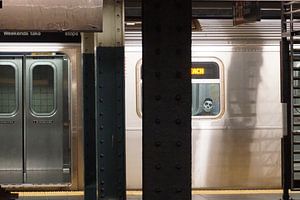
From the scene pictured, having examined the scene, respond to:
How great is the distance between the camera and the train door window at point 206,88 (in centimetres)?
904

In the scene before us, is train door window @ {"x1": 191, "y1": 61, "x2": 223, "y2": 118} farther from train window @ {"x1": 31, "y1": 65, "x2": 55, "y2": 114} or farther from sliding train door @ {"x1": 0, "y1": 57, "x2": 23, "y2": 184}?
sliding train door @ {"x1": 0, "y1": 57, "x2": 23, "y2": 184}

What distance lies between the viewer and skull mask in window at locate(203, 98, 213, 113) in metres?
9.09

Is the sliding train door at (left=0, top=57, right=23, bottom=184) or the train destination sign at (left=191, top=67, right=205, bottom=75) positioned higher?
the train destination sign at (left=191, top=67, right=205, bottom=75)

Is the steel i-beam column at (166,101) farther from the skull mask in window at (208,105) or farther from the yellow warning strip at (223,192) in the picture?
the skull mask in window at (208,105)

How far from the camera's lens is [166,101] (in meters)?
2.44

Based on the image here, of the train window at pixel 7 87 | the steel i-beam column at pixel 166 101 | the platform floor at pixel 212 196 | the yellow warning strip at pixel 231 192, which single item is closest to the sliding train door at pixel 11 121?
the train window at pixel 7 87

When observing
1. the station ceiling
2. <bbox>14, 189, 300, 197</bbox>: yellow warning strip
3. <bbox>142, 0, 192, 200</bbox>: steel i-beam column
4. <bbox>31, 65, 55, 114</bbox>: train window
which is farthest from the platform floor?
<bbox>142, 0, 192, 200</bbox>: steel i-beam column

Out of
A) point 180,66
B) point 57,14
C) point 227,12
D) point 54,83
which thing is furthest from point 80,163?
point 180,66

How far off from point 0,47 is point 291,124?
432cm

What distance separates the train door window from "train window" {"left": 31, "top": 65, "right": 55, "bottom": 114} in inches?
81.4

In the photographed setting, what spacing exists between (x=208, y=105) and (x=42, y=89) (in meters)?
2.42

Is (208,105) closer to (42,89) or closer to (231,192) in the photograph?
(231,192)

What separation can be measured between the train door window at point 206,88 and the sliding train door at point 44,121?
6.33ft

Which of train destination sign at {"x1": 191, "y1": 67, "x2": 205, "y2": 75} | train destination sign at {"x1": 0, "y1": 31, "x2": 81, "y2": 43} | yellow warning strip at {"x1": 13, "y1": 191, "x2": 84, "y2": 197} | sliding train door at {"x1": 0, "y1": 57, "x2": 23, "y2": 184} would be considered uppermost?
train destination sign at {"x1": 0, "y1": 31, "x2": 81, "y2": 43}
